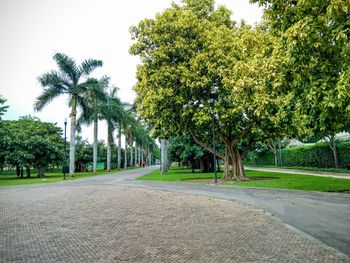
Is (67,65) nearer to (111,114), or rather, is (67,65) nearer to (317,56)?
(111,114)

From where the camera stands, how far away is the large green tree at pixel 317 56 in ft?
24.6

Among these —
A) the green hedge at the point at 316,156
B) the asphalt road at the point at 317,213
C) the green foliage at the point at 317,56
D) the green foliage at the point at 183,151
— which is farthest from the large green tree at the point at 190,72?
the green foliage at the point at 183,151

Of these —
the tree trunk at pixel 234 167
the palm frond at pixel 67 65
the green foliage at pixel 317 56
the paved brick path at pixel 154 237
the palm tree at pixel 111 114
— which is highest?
the palm frond at pixel 67 65

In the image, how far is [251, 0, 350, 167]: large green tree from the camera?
295 inches

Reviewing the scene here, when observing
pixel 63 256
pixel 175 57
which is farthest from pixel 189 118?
pixel 63 256

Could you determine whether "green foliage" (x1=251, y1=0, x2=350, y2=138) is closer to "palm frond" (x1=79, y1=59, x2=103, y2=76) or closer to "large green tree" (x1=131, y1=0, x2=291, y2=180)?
"large green tree" (x1=131, y1=0, x2=291, y2=180)

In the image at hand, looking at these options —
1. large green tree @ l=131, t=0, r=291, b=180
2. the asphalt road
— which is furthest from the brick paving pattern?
large green tree @ l=131, t=0, r=291, b=180

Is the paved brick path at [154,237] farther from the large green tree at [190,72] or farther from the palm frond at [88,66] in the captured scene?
the palm frond at [88,66]

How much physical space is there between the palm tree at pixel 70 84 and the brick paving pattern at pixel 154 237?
23.3 metres

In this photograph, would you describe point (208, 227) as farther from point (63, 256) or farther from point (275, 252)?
point (63, 256)

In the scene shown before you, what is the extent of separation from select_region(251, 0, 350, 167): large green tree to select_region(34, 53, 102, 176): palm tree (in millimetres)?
26422

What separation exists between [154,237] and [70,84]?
29691 millimetres

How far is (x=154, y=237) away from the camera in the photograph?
19.5 ft

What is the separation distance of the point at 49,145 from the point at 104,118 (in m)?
11.8
